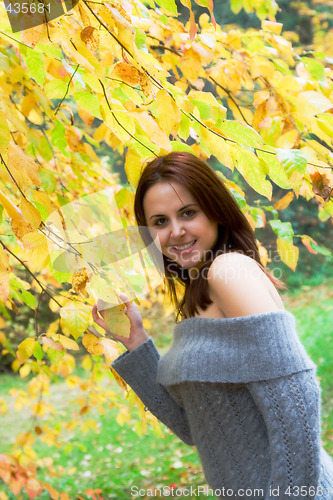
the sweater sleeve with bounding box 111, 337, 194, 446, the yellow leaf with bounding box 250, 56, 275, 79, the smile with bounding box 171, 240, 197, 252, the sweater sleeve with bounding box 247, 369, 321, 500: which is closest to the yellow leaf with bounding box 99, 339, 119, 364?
the sweater sleeve with bounding box 111, 337, 194, 446

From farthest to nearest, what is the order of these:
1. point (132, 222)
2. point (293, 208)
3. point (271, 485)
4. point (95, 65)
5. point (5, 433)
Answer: point (293, 208)
point (5, 433)
point (132, 222)
point (271, 485)
point (95, 65)

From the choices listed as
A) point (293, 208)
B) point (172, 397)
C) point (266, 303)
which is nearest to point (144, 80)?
point (266, 303)

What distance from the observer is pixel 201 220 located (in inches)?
55.4

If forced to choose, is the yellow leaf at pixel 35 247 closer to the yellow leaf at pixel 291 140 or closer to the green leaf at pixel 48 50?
the green leaf at pixel 48 50

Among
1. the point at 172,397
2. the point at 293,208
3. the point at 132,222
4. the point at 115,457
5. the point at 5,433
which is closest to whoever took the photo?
the point at 172,397

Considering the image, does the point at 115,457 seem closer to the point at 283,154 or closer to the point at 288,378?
the point at 288,378

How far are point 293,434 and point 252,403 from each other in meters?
0.15

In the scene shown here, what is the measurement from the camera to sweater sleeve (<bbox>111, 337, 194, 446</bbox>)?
1527 mm

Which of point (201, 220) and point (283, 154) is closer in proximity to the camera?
point (283, 154)

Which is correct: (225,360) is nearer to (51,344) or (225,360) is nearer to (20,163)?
(51,344)

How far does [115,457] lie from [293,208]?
5.64 metres

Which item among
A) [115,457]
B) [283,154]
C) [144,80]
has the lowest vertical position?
[115,457]

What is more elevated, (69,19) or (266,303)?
(69,19)

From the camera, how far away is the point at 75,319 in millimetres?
1190
